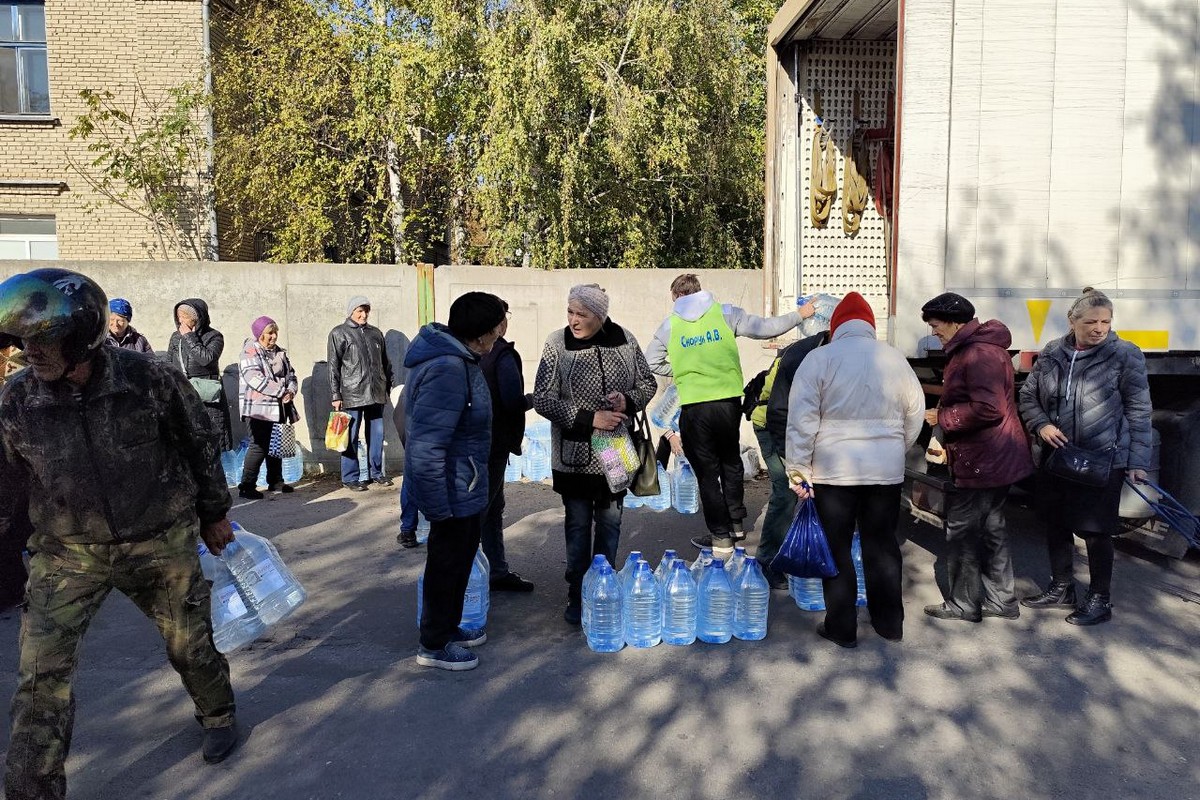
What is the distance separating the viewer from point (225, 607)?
13.0 ft

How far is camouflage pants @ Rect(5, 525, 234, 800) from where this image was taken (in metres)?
2.94

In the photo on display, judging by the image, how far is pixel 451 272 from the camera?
30.2 ft

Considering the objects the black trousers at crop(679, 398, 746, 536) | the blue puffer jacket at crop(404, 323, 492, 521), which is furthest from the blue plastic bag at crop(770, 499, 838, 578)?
the blue puffer jacket at crop(404, 323, 492, 521)

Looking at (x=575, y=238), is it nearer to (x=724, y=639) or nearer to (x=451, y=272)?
(x=451, y=272)

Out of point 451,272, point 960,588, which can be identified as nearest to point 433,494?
point 960,588

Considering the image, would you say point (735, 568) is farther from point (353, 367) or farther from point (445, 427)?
point (353, 367)

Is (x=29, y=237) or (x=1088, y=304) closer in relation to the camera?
(x=1088, y=304)

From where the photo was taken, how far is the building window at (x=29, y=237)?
13961mm

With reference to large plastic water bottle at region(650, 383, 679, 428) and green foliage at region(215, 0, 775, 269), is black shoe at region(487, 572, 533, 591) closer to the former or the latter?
large plastic water bottle at region(650, 383, 679, 428)

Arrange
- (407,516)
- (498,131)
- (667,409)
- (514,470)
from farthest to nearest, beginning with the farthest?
(498,131)
(514,470)
(667,409)
(407,516)

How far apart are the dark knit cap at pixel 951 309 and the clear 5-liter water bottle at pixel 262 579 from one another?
356 centimetres

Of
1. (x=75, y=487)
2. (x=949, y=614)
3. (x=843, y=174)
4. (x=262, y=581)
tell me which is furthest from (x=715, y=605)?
(x=843, y=174)

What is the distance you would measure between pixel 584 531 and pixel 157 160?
11.0 metres

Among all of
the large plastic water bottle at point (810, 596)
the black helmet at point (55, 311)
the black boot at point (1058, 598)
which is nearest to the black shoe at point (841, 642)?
the large plastic water bottle at point (810, 596)
